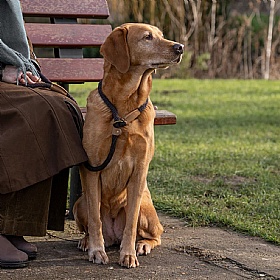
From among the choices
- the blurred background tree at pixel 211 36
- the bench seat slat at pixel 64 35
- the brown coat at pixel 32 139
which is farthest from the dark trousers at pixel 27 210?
A: the blurred background tree at pixel 211 36

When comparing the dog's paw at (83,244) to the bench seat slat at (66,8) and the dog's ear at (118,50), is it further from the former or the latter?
the bench seat slat at (66,8)

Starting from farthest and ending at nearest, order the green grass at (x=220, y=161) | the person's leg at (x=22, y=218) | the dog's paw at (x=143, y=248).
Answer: the green grass at (x=220, y=161)
the dog's paw at (x=143, y=248)
the person's leg at (x=22, y=218)

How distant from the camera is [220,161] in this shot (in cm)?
663

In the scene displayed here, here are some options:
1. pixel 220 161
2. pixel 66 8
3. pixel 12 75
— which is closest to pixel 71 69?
pixel 66 8

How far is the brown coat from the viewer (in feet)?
12.2

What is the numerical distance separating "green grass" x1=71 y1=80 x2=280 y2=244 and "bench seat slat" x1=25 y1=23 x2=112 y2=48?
125 cm

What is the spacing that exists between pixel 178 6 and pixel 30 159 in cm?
1172

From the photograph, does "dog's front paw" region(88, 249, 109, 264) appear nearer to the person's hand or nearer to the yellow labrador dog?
the yellow labrador dog

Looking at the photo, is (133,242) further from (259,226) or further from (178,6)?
(178,6)

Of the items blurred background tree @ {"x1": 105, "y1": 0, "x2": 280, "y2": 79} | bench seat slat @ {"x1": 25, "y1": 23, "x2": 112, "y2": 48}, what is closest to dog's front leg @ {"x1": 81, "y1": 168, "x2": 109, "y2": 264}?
bench seat slat @ {"x1": 25, "y1": 23, "x2": 112, "y2": 48}

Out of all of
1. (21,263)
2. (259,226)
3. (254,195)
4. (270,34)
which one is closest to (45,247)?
(21,263)

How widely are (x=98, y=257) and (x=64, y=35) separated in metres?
1.94

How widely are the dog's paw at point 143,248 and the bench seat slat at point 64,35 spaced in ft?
5.72

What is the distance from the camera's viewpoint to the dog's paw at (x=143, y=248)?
4039mm
